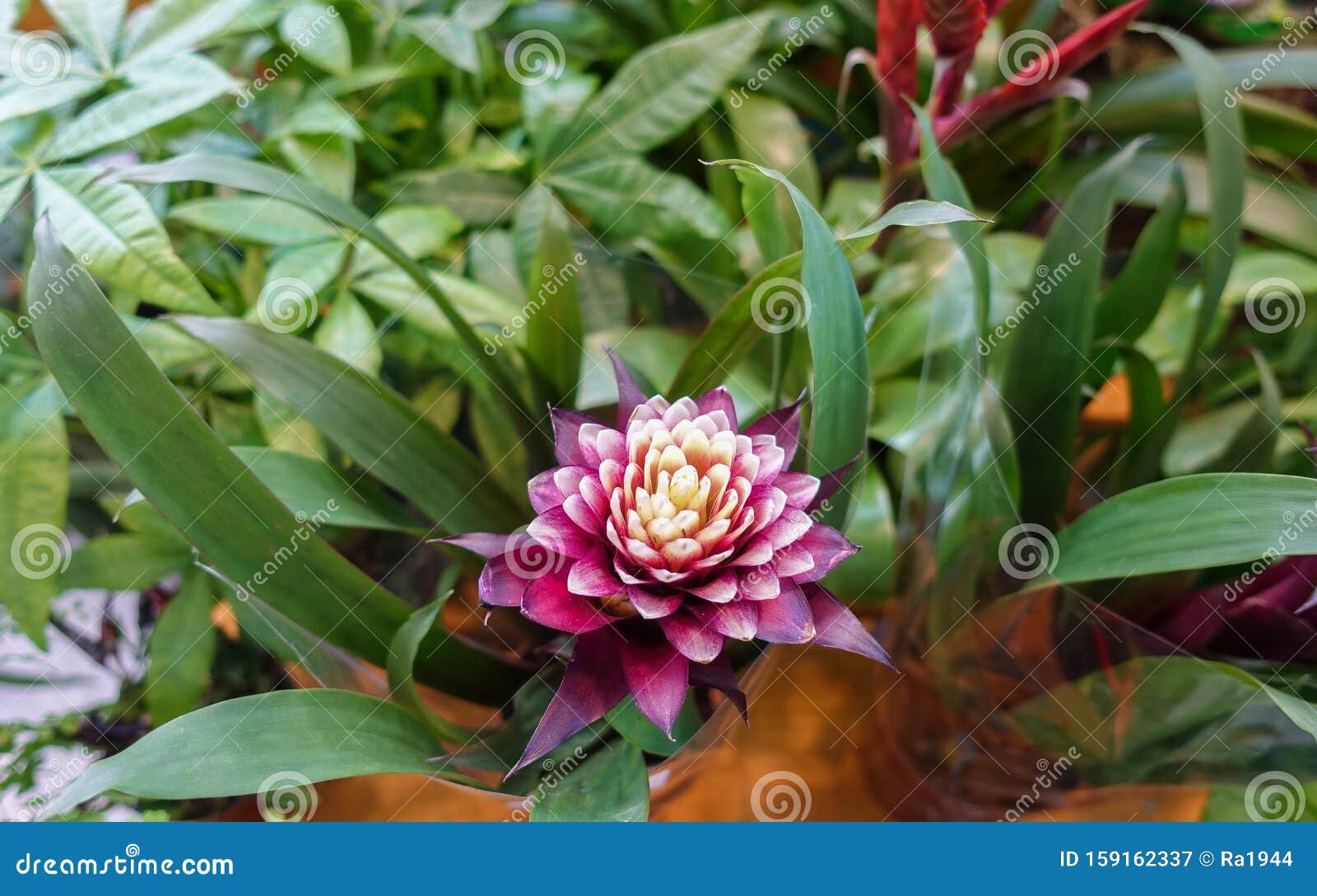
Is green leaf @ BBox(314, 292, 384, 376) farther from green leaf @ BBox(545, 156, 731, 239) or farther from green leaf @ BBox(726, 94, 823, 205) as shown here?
green leaf @ BBox(726, 94, 823, 205)

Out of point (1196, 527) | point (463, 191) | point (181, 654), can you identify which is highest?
point (463, 191)

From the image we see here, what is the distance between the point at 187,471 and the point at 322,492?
97mm

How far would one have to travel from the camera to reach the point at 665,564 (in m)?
0.35

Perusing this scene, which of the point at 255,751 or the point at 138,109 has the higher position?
the point at 138,109

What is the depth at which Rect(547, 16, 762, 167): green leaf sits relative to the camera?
687 mm

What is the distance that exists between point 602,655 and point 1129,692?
323mm

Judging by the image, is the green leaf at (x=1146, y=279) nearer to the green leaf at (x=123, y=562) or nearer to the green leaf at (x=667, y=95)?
the green leaf at (x=667, y=95)

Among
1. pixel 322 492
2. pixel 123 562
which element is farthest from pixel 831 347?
pixel 123 562

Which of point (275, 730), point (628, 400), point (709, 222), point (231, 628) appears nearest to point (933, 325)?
point (709, 222)

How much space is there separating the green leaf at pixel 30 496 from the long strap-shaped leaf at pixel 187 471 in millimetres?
180

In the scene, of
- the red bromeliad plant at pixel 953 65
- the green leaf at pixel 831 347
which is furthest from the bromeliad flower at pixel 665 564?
the red bromeliad plant at pixel 953 65

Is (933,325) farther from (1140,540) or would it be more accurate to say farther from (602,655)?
(602,655)

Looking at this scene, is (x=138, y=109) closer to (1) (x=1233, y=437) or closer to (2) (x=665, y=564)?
(2) (x=665, y=564)

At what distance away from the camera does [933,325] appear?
0.62 m
